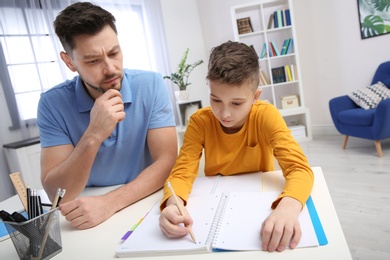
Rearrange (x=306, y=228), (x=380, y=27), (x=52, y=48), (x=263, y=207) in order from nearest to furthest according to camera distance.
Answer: (x=306, y=228) → (x=263, y=207) → (x=52, y=48) → (x=380, y=27)

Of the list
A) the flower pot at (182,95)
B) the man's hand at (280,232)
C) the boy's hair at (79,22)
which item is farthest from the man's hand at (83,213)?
the flower pot at (182,95)

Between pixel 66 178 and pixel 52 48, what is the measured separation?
2.48 m

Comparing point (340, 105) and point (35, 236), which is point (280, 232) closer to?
point (35, 236)

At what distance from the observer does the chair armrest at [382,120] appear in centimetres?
273

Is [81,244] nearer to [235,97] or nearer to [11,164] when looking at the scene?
[235,97]

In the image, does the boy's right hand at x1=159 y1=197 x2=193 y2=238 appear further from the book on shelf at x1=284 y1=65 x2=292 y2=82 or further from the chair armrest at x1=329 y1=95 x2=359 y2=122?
the book on shelf at x1=284 y1=65 x2=292 y2=82

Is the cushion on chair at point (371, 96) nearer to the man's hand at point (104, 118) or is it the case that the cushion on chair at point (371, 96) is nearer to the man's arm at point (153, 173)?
the man's arm at point (153, 173)

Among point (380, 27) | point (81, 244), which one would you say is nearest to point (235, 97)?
point (81, 244)

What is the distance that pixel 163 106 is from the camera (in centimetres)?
125

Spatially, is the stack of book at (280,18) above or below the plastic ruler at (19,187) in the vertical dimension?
above

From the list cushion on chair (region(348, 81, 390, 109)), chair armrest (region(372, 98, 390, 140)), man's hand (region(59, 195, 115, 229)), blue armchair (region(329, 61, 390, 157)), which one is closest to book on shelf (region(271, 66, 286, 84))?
blue armchair (region(329, 61, 390, 157))

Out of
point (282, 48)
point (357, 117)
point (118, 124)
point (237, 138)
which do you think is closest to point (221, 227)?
point (237, 138)

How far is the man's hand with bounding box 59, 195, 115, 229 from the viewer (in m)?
0.78

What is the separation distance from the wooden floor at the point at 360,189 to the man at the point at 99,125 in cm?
126
